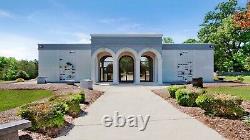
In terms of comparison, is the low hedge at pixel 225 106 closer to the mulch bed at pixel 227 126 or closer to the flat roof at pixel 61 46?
the mulch bed at pixel 227 126

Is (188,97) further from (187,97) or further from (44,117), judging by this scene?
(44,117)

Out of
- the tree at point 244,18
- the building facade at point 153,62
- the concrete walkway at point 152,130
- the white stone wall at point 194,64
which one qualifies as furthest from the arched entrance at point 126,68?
the concrete walkway at point 152,130

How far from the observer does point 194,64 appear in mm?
37281

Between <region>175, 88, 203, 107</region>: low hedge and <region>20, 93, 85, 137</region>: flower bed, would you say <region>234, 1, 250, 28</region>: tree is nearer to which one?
<region>175, 88, 203, 107</region>: low hedge

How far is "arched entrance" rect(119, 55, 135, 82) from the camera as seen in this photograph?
40.0m

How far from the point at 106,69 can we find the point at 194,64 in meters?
10.2

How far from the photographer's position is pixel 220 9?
59.6 meters

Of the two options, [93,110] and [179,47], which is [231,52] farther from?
[93,110]

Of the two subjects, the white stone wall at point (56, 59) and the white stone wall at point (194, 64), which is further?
the white stone wall at point (56, 59)

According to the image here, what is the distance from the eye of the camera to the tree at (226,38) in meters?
52.0

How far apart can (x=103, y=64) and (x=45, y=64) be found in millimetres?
6807

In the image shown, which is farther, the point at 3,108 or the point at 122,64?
the point at 122,64

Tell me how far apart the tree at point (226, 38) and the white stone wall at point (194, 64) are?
13.7 metres

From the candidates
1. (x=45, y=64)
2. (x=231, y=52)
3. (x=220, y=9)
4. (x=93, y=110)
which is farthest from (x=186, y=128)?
(x=220, y=9)
